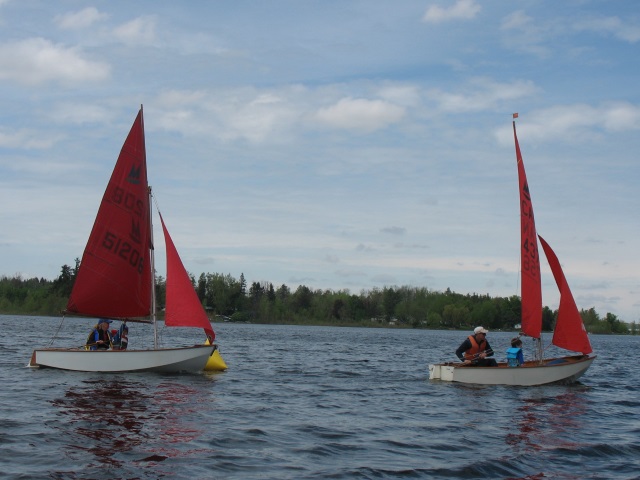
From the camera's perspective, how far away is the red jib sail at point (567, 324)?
30.5m

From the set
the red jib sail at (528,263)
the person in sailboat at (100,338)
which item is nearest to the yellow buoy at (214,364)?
the person in sailboat at (100,338)

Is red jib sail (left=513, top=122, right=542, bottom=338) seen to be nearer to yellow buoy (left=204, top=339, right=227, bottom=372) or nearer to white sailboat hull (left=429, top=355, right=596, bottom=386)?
white sailboat hull (left=429, top=355, right=596, bottom=386)

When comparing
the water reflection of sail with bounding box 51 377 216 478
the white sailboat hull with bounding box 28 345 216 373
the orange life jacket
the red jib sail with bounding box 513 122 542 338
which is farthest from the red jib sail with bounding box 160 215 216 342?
the red jib sail with bounding box 513 122 542 338

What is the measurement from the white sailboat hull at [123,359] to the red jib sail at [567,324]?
14.2 m

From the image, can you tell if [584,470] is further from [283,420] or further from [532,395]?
[532,395]

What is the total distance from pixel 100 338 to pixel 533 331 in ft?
56.1

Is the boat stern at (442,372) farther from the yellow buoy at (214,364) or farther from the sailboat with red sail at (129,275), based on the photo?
the yellow buoy at (214,364)

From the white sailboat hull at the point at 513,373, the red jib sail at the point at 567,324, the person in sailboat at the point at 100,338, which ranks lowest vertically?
the white sailboat hull at the point at 513,373

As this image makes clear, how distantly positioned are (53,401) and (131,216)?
9.82 meters

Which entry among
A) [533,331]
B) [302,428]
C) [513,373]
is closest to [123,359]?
[302,428]

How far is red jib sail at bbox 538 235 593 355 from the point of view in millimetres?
30531

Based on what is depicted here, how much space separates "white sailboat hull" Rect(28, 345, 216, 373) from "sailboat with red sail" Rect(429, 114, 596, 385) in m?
9.51

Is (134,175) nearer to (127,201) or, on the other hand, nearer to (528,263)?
(127,201)

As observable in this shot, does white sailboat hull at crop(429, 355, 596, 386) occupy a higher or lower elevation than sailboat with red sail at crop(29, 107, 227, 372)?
lower
